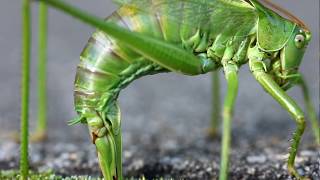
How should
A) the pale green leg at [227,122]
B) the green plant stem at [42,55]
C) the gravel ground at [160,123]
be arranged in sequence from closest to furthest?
the pale green leg at [227,122]
the gravel ground at [160,123]
the green plant stem at [42,55]

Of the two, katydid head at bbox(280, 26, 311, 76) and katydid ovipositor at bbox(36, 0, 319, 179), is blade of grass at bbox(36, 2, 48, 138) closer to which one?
katydid ovipositor at bbox(36, 0, 319, 179)

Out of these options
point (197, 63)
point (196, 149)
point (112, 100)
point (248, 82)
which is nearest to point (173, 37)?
point (197, 63)

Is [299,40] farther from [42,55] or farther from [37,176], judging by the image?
[42,55]

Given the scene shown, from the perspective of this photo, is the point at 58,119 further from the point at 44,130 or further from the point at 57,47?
the point at 57,47

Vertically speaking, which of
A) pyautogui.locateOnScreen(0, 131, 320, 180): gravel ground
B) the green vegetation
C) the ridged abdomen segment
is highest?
the ridged abdomen segment

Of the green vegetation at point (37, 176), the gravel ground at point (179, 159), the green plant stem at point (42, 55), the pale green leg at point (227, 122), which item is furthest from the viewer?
the green plant stem at point (42, 55)

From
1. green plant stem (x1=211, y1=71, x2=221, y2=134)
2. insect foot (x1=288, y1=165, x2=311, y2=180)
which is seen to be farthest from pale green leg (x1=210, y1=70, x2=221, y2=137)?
insect foot (x1=288, y1=165, x2=311, y2=180)

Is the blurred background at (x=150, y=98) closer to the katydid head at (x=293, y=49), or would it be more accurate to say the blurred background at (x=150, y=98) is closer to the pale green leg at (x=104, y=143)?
the pale green leg at (x=104, y=143)

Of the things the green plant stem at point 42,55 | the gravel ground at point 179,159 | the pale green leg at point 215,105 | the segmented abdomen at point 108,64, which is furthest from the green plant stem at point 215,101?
the segmented abdomen at point 108,64
